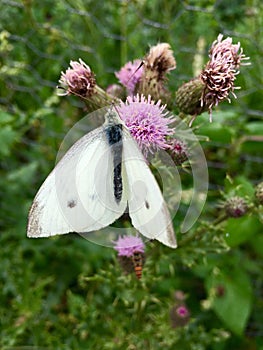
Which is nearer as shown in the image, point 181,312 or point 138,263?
point 138,263

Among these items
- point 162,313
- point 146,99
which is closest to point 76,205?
point 146,99

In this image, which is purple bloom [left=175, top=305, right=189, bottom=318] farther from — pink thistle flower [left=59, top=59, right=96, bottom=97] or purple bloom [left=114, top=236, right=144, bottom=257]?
pink thistle flower [left=59, top=59, right=96, bottom=97]

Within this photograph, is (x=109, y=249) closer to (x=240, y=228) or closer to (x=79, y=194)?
(x=240, y=228)

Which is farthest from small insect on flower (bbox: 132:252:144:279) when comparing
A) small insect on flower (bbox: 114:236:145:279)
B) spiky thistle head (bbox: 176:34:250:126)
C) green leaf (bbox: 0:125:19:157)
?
green leaf (bbox: 0:125:19:157)

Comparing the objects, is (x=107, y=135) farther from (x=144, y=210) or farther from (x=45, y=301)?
(x=45, y=301)

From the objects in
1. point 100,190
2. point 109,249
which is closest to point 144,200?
point 100,190
